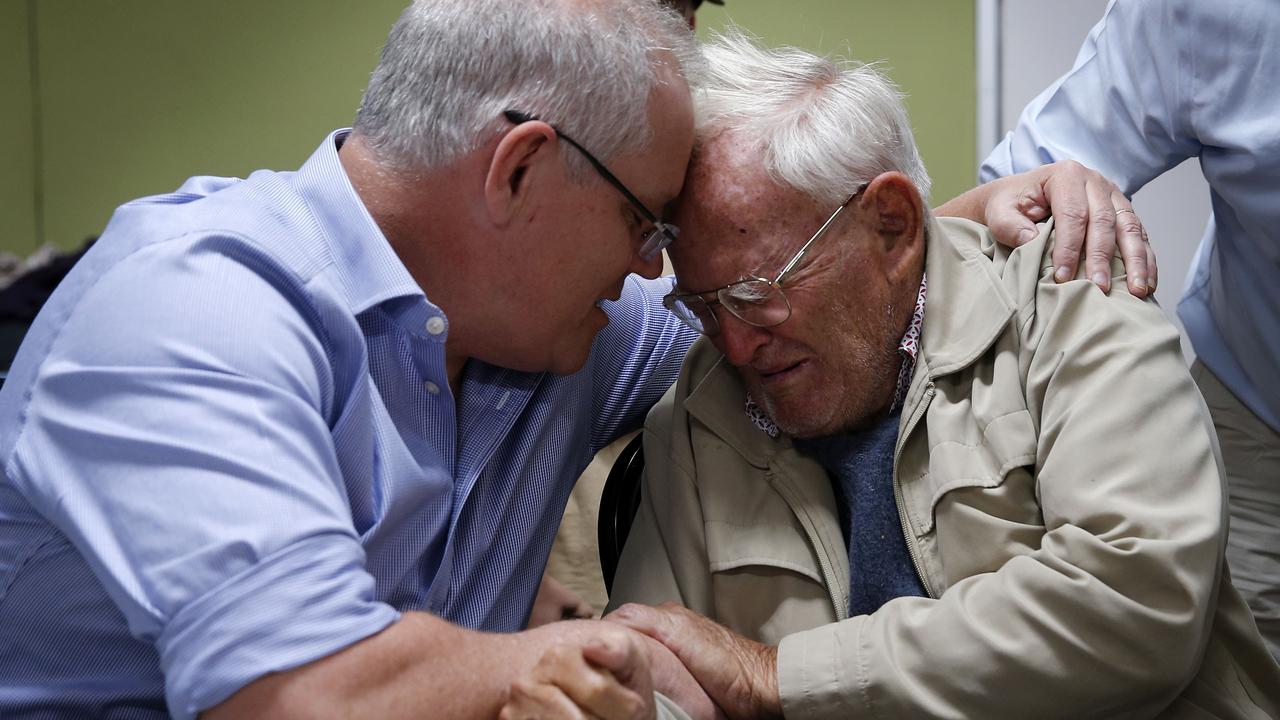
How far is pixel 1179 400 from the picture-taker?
135 centimetres

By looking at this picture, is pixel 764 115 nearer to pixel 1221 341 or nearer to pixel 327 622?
pixel 327 622

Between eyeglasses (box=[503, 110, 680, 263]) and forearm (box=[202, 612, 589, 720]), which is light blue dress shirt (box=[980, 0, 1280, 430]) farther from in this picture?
forearm (box=[202, 612, 589, 720])

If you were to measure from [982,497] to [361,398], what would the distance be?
743mm

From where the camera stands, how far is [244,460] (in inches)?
41.2

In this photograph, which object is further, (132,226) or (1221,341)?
(1221,341)

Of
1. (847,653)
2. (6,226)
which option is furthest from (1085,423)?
(6,226)

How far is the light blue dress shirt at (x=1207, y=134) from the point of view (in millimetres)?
1815

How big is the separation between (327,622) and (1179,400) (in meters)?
0.97

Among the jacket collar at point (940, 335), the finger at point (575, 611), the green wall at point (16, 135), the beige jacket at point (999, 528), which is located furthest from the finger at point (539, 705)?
the green wall at point (16, 135)

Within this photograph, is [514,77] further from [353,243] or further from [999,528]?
[999,528]

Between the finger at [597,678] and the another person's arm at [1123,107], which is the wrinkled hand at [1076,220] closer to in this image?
the another person's arm at [1123,107]

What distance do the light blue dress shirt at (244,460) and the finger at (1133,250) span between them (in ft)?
2.51

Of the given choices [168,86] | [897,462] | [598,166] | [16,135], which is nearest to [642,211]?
[598,166]

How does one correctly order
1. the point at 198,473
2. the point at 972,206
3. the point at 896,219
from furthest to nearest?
the point at 972,206
the point at 896,219
the point at 198,473
